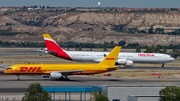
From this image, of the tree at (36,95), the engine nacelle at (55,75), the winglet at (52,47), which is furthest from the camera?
the winglet at (52,47)

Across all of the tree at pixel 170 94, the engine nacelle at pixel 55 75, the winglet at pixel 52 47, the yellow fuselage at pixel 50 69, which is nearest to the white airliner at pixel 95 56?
the winglet at pixel 52 47

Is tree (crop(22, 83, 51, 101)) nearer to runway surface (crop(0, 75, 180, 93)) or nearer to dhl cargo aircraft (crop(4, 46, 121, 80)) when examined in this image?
runway surface (crop(0, 75, 180, 93))

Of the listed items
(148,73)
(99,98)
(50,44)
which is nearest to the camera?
(99,98)

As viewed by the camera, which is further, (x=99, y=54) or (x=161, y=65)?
(x=161, y=65)

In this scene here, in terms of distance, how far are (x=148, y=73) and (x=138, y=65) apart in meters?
29.6

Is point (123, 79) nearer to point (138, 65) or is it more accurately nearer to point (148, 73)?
point (148, 73)

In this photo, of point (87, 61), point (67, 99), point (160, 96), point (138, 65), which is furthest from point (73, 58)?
point (160, 96)

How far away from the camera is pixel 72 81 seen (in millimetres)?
103062

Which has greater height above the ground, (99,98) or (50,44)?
(50,44)

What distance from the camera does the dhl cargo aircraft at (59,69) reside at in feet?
336

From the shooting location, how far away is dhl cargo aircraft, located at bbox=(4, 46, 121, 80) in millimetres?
102500

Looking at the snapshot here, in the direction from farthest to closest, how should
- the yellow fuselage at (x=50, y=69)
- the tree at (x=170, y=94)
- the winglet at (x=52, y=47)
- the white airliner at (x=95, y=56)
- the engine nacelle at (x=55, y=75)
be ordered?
1. the white airliner at (x=95, y=56)
2. the winglet at (x=52, y=47)
3. the engine nacelle at (x=55, y=75)
4. the yellow fuselage at (x=50, y=69)
5. the tree at (x=170, y=94)

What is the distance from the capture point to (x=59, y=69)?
104438 millimetres

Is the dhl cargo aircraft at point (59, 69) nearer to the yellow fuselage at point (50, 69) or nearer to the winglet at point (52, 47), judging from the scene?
the yellow fuselage at point (50, 69)
